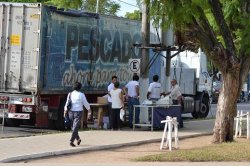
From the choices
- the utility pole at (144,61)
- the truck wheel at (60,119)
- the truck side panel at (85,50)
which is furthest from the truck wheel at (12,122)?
the utility pole at (144,61)

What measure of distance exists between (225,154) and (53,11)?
7692mm

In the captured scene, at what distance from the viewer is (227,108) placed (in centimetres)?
1673

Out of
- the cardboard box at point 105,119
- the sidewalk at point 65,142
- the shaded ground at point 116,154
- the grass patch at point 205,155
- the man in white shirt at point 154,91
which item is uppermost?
the man in white shirt at point 154,91

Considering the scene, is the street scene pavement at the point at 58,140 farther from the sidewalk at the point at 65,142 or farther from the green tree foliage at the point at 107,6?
the green tree foliage at the point at 107,6

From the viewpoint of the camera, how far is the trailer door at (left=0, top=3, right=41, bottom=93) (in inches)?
719

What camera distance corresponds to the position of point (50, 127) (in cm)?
1977

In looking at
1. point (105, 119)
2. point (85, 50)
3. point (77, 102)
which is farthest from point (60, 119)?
point (77, 102)

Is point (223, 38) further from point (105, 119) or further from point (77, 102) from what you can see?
point (105, 119)

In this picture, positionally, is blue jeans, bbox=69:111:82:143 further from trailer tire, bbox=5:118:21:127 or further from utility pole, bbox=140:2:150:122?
utility pole, bbox=140:2:150:122

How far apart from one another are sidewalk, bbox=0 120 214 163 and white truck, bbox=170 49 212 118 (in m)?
7.69

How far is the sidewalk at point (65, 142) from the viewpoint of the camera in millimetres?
13375

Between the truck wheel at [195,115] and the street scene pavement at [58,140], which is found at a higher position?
the truck wheel at [195,115]

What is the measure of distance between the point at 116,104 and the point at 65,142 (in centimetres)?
396

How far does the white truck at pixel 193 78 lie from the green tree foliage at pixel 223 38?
10.7 m
